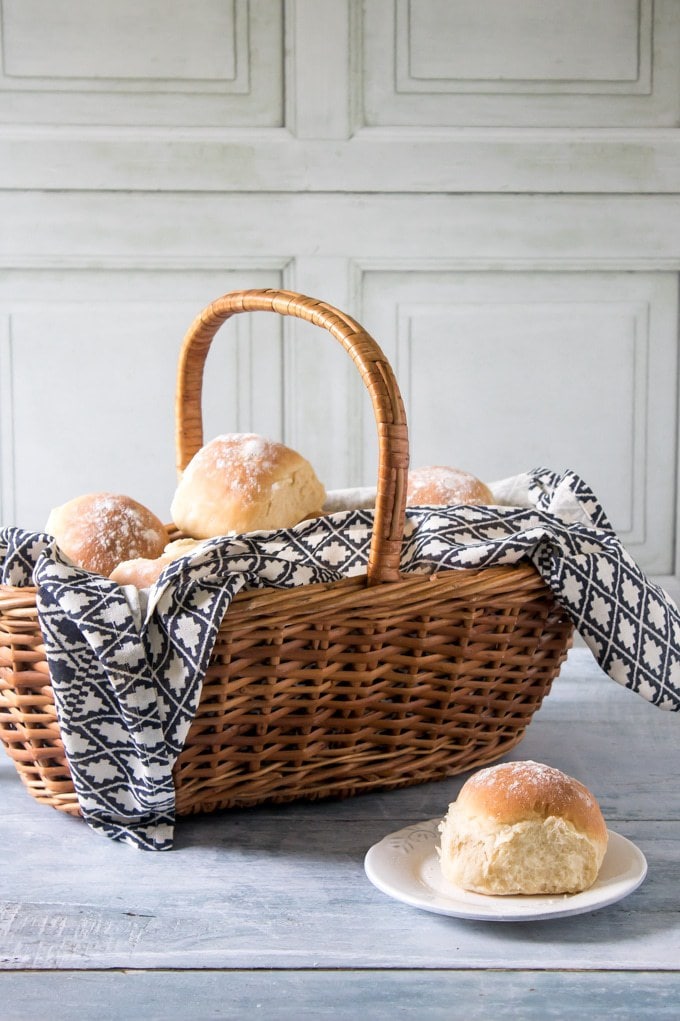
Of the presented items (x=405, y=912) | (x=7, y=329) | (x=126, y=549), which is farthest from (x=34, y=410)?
(x=405, y=912)

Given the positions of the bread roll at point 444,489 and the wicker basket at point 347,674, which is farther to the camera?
the bread roll at point 444,489

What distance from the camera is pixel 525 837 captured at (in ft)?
2.17

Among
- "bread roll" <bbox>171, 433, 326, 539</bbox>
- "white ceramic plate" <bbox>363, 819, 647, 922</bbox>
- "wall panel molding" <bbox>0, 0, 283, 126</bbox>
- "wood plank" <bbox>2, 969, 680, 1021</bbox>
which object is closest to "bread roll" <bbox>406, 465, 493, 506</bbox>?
"bread roll" <bbox>171, 433, 326, 539</bbox>

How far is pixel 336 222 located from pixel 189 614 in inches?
62.8

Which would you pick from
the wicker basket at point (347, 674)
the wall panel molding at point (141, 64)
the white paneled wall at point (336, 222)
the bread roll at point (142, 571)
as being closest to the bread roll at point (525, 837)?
the wicker basket at point (347, 674)

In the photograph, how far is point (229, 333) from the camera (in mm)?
→ 2213

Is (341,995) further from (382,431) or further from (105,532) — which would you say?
(105,532)

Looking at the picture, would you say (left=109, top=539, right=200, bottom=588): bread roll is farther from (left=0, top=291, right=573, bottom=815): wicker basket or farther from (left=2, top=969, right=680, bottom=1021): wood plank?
(left=2, top=969, right=680, bottom=1021): wood plank

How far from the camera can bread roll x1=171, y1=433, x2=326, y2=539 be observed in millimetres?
992

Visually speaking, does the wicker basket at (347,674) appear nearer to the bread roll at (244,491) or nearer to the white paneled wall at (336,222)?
the bread roll at (244,491)

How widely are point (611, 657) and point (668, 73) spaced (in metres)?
1.77

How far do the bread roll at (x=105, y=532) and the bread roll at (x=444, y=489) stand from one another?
25 cm

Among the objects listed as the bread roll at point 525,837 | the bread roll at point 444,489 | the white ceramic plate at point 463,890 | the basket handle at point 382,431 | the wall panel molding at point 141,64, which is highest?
the wall panel molding at point 141,64

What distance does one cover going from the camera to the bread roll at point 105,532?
95 cm
